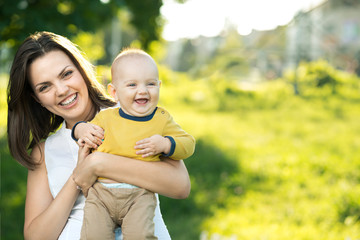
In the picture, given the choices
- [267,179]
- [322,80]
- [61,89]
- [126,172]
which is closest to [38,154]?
[61,89]

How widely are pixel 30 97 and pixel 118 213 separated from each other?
0.93m

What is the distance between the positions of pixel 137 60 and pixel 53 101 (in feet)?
1.76

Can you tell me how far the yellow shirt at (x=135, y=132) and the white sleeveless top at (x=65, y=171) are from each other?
0.34 meters

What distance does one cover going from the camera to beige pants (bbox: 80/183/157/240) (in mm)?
1729

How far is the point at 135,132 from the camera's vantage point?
72.1 inches

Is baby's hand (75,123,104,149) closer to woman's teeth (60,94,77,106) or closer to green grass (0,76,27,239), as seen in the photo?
woman's teeth (60,94,77,106)

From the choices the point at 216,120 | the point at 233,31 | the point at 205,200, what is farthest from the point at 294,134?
the point at 233,31

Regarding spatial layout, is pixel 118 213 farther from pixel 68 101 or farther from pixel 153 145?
pixel 68 101

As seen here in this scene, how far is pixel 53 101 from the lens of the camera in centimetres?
211

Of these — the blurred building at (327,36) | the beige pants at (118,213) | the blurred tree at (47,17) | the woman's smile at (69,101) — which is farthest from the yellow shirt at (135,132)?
the blurred building at (327,36)

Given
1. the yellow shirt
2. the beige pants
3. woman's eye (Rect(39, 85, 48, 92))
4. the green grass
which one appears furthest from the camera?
the green grass

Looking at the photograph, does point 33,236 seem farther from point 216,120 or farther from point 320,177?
point 216,120

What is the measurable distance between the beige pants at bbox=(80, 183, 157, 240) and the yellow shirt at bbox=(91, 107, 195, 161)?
0.18 meters

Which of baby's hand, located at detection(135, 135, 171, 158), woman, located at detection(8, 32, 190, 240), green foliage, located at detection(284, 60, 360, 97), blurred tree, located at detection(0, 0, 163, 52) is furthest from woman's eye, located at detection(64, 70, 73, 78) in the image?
green foliage, located at detection(284, 60, 360, 97)
